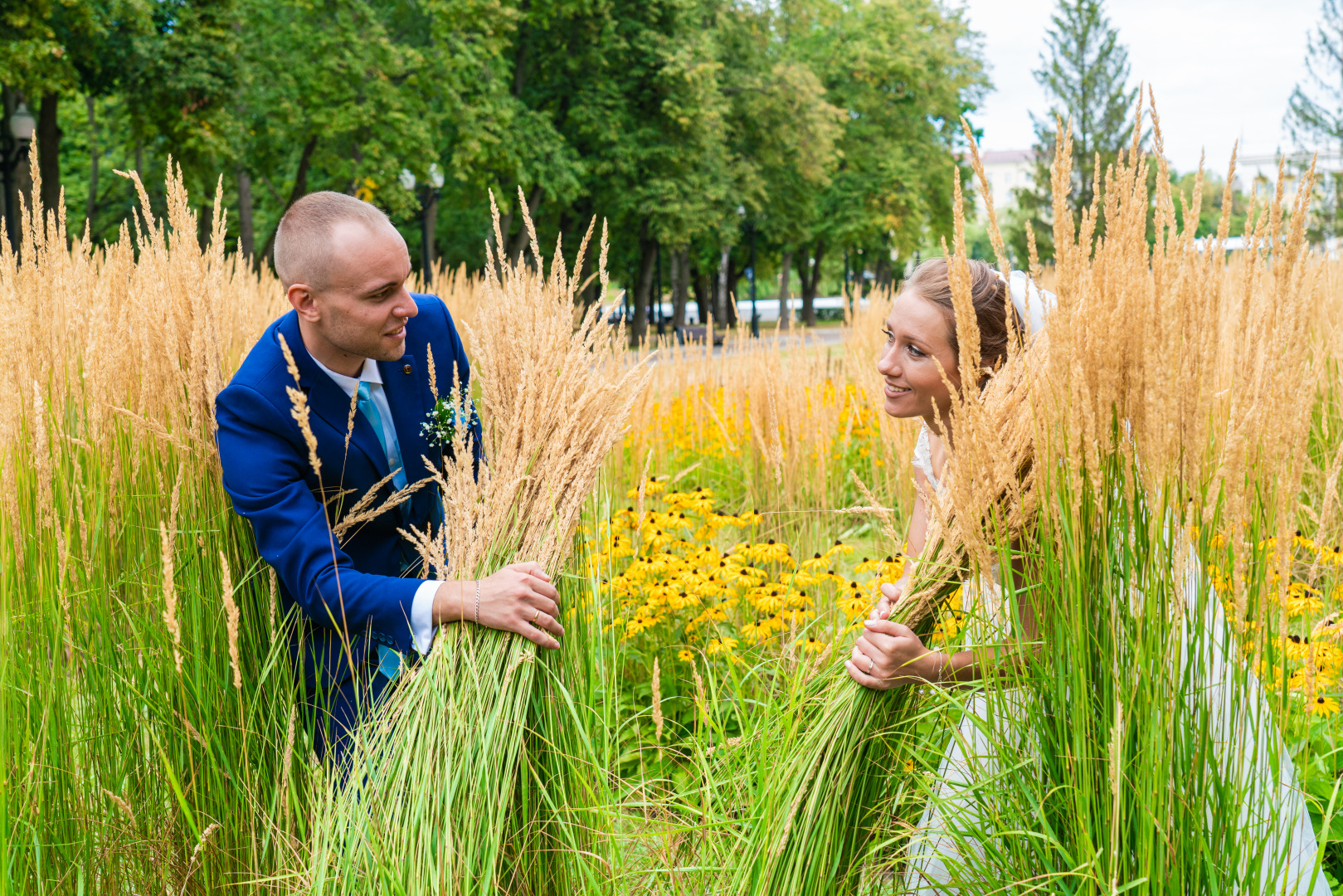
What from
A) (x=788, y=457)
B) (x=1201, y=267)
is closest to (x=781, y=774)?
(x=1201, y=267)

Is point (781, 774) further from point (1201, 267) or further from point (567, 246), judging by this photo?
point (567, 246)

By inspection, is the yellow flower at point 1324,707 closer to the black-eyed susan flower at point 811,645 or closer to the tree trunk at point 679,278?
the black-eyed susan flower at point 811,645

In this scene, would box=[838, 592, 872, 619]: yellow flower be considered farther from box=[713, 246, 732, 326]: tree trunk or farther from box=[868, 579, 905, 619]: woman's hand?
box=[713, 246, 732, 326]: tree trunk

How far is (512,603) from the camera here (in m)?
1.73

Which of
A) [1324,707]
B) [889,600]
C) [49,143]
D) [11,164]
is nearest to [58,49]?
[49,143]

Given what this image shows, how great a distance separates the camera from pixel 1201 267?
1.30 metres

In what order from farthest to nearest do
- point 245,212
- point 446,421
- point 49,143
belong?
point 245,212 < point 49,143 < point 446,421

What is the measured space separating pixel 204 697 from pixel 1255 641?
1740 mm

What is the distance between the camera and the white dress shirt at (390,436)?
1812 millimetres

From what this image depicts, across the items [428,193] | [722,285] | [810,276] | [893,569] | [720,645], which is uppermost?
[428,193]

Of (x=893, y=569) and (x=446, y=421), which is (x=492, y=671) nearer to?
(x=446, y=421)

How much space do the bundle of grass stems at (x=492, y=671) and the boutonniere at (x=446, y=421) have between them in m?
0.02

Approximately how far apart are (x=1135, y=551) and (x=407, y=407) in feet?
5.44

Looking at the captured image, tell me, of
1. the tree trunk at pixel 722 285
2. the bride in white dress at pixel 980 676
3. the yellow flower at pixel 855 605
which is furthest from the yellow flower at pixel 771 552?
the tree trunk at pixel 722 285
